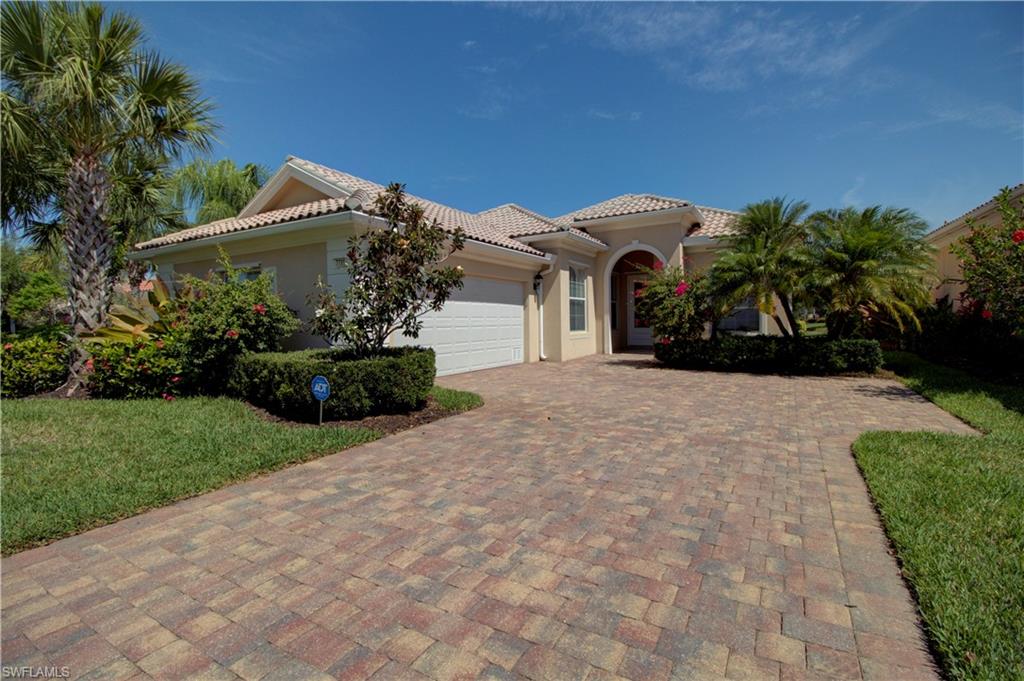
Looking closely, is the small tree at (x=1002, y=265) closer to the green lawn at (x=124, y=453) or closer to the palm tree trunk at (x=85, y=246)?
the green lawn at (x=124, y=453)

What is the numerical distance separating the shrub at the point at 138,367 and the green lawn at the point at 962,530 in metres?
10.8

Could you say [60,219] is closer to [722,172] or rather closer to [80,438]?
[80,438]

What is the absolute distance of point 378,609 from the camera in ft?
8.51

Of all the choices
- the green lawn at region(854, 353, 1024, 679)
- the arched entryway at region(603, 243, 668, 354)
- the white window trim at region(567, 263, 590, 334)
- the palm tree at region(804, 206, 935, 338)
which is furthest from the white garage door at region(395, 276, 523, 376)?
the green lawn at region(854, 353, 1024, 679)

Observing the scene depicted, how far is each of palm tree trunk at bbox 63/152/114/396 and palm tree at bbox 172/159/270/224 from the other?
12.0m

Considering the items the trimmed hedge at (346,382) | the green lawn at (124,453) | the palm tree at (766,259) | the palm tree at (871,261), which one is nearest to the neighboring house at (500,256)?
the palm tree at (766,259)

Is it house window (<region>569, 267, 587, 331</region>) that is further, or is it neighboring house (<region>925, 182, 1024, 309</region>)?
house window (<region>569, 267, 587, 331</region>)

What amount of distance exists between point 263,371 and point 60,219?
376 inches

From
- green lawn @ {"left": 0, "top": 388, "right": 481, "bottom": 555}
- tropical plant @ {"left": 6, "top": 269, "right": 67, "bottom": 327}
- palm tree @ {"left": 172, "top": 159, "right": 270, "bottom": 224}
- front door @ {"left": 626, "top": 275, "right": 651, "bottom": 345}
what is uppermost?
palm tree @ {"left": 172, "top": 159, "right": 270, "bottom": 224}

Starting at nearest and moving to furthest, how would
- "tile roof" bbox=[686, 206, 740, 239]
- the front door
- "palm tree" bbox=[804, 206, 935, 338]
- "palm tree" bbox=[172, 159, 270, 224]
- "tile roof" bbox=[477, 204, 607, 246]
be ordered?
1. "palm tree" bbox=[804, 206, 935, 338]
2. "tile roof" bbox=[477, 204, 607, 246]
3. "tile roof" bbox=[686, 206, 740, 239]
4. the front door
5. "palm tree" bbox=[172, 159, 270, 224]

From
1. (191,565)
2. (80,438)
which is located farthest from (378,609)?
(80,438)

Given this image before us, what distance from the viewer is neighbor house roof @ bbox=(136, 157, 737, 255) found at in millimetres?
11148

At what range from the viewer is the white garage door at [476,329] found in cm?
1130

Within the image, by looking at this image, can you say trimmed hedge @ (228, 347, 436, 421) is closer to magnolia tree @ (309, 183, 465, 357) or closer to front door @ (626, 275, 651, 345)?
magnolia tree @ (309, 183, 465, 357)
